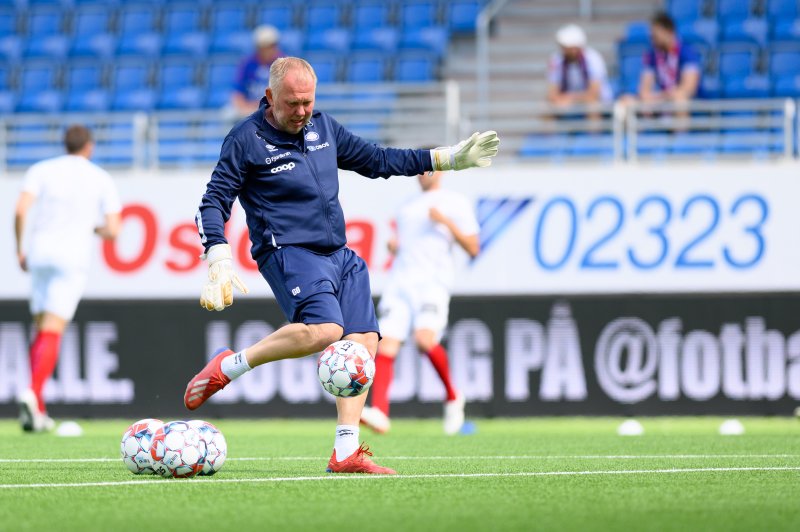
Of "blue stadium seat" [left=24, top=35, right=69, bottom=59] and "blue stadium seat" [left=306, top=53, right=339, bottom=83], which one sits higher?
"blue stadium seat" [left=24, top=35, right=69, bottom=59]

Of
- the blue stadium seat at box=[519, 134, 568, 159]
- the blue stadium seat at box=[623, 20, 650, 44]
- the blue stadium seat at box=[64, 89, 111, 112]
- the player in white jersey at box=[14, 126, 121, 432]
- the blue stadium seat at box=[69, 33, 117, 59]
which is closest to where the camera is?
the player in white jersey at box=[14, 126, 121, 432]

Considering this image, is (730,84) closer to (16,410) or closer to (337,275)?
(16,410)

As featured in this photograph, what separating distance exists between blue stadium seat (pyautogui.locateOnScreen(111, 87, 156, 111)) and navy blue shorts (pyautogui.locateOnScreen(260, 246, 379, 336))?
38.3 feet

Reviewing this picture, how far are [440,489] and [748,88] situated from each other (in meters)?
10.8

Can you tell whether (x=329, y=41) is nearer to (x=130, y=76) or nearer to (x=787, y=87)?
(x=130, y=76)

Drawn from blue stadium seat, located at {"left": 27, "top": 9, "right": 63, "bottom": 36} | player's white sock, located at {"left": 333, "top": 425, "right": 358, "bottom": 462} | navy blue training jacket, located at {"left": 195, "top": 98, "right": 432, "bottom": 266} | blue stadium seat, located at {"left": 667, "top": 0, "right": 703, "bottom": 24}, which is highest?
blue stadium seat, located at {"left": 27, "top": 9, "right": 63, "bottom": 36}

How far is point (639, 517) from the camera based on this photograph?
5.35m

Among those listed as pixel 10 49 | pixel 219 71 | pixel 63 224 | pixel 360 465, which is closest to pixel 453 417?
pixel 63 224

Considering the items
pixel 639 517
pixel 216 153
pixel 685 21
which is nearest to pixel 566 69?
pixel 685 21

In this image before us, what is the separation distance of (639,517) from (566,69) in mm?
10505

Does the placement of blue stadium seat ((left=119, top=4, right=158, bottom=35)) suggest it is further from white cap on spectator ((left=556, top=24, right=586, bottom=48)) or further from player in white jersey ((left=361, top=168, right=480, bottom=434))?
player in white jersey ((left=361, top=168, right=480, bottom=434))

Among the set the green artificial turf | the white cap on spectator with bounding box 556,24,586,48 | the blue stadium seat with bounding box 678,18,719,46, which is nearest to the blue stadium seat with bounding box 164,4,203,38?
the blue stadium seat with bounding box 678,18,719,46

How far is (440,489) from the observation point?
6.45 metres

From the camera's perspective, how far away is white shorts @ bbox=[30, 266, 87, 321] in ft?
40.3
